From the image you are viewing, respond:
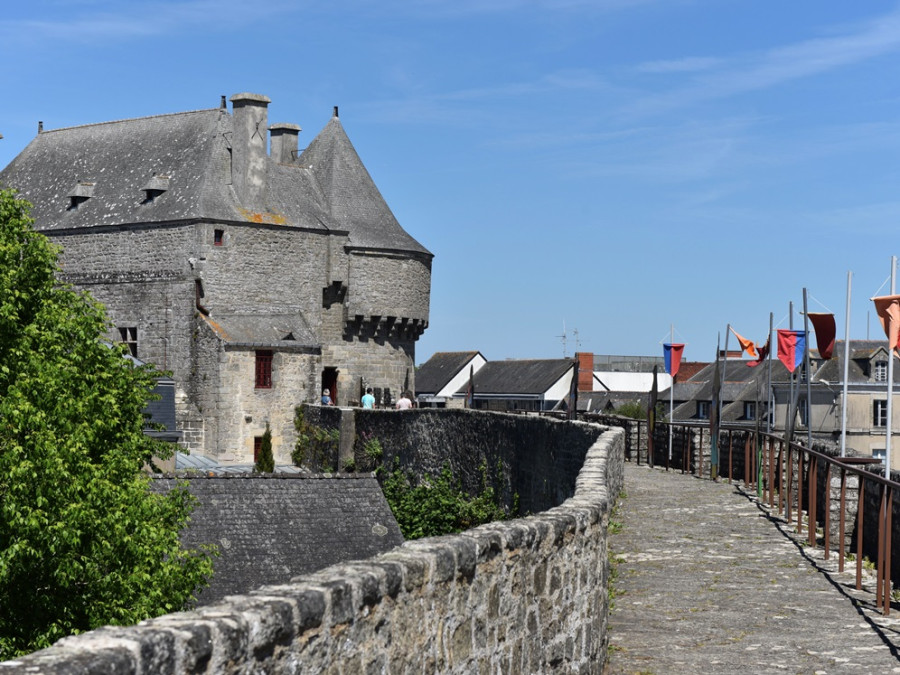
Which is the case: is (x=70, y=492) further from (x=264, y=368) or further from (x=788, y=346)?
(x=264, y=368)

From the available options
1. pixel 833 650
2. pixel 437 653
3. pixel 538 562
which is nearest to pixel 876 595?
pixel 833 650

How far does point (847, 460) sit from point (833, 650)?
666 centimetres

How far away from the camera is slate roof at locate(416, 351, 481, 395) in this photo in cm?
8975

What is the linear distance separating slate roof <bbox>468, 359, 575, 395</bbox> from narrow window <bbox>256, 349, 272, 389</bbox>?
36719 millimetres

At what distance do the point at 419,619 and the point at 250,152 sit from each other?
42581mm

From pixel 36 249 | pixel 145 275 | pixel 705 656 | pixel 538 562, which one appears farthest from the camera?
pixel 145 275

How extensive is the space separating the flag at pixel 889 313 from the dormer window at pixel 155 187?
33129 mm

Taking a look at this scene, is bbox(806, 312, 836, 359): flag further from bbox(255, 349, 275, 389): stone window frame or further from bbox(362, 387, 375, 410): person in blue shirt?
bbox(255, 349, 275, 389): stone window frame

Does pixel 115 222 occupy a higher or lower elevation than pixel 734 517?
higher

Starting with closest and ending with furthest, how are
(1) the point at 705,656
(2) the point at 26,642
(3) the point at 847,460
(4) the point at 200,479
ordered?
1. (1) the point at 705,656
2. (3) the point at 847,460
3. (2) the point at 26,642
4. (4) the point at 200,479

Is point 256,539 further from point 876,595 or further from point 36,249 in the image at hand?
point 876,595

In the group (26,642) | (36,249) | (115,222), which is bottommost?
(26,642)

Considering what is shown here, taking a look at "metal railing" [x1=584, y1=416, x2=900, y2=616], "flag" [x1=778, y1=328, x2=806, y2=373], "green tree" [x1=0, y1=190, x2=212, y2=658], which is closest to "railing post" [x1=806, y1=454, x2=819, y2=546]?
"metal railing" [x1=584, y1=416, x2=900, y2=616]

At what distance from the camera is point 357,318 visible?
46.9 meters
